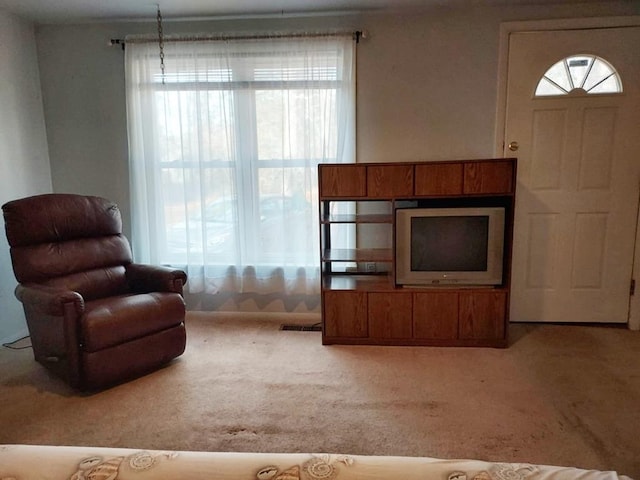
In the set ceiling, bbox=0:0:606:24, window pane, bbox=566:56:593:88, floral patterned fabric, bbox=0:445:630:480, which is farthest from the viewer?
window pane, bbox=566:56:593:88

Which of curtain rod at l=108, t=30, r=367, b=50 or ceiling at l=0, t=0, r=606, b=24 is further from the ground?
ceiling at l=0, t=0, r=606, b=24

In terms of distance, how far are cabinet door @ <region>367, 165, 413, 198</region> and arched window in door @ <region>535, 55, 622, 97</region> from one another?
1268 millimetres

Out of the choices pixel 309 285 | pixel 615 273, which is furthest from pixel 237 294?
pixel 615 273

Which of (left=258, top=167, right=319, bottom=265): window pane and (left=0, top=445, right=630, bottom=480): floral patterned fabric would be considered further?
(left=258, top=167, right=319, bottom=265): window pane

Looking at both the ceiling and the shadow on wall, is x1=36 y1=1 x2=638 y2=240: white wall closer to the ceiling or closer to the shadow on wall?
the ceiling

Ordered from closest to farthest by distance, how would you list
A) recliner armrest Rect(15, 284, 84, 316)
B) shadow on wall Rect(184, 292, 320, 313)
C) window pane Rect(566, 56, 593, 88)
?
recliner armrest Rect(15, 284, 84, 316)
window pane Rect(566, 56, 593, 88)
shadow on wall Rect(184, 292, 320, 313)

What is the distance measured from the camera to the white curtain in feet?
10.8

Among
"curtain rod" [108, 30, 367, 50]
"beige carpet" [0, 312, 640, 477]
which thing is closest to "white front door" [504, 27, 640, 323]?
"beige carpet" [0, 312, 640, 477]

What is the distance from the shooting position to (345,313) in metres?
3.03

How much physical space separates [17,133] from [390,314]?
3.06 metres

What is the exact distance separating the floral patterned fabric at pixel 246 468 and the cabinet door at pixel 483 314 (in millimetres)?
2003

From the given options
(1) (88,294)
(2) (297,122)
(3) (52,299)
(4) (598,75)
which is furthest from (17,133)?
(4) (598,75)

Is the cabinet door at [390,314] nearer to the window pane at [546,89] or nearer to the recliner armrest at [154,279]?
the recliner armrest at [154,279]

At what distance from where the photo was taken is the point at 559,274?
337 centimetres
